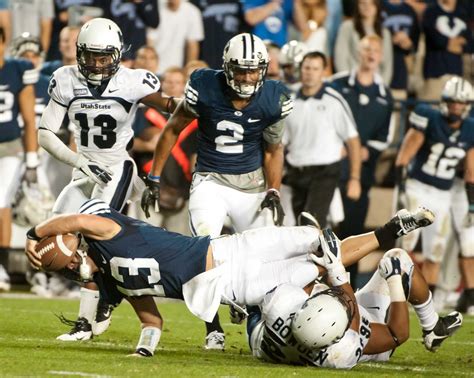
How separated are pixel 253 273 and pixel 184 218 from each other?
4382mm

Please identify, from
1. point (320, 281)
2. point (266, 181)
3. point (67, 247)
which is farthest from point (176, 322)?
point (67, 247)

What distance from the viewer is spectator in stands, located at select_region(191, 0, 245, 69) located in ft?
36.9

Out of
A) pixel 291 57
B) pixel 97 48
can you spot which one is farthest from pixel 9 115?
pixel 97 48

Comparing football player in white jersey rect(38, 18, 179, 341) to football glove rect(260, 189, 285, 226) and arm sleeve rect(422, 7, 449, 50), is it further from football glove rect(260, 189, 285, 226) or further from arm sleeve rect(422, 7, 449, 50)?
arm sleeve rect(422, 7, 449, 50)

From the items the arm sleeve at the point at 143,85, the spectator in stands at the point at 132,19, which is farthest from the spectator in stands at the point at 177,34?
the arm sleeve at the point at 143,85

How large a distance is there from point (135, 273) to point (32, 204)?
457cm

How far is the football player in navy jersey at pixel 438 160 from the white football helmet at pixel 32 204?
2906 millimetres

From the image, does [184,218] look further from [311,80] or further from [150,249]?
[150,249]

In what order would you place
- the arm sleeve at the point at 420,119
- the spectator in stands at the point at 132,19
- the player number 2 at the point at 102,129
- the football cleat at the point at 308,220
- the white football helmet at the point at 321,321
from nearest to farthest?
→ the white football helmet at the point at 321,321, the football cleat at the point at 308,220, the player number 2 at the point at 102,129, the arm sleeve at the point at 420,119, the spectator in stands at the point at 132,19

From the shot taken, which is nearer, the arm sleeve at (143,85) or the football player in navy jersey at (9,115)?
the arm sleeve at (143,85)

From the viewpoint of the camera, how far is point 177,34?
11258mm

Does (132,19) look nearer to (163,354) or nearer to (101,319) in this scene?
(101,319)

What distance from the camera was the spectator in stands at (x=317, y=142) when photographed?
10391 mm

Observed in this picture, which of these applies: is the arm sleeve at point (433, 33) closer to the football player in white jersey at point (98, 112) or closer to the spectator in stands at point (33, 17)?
the spectator in stands at point (33, 17)
